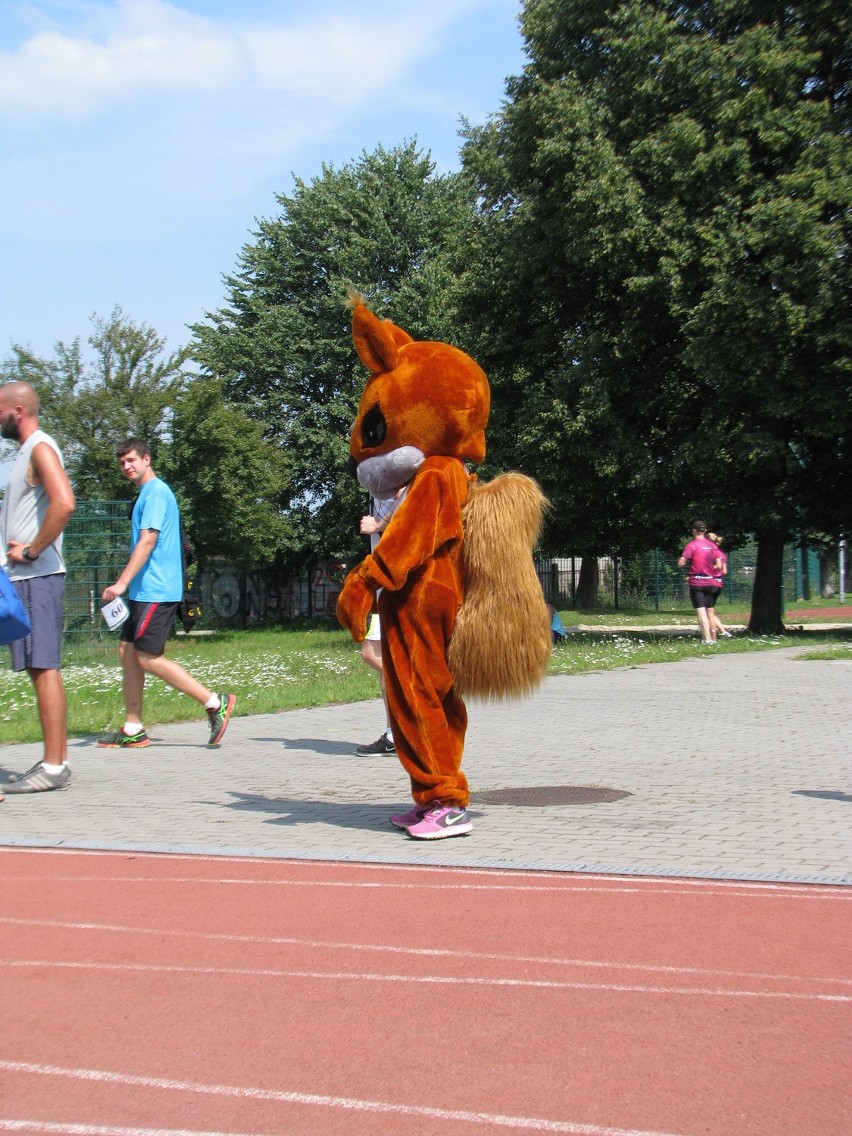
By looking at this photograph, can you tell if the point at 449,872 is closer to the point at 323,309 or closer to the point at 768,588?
the point at 768,588

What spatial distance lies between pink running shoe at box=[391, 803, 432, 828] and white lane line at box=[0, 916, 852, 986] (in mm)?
1647

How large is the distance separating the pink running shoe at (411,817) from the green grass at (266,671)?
470 centimetres

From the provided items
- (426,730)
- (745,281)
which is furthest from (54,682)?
(745,281)

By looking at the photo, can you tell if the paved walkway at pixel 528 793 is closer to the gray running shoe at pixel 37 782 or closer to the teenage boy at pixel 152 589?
the gray running shoe at pixel 37 782

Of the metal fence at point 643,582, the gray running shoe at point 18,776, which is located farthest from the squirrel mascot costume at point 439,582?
the metal fence at point 643,582

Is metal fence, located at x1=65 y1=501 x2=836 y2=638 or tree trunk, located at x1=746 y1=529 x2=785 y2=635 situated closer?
tree trunk, located at x1=746 y1=529 x2=785 y2=635

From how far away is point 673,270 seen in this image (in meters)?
21.8

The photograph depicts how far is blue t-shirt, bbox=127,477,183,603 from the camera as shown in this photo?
29.3ft

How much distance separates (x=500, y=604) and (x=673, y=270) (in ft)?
56.3

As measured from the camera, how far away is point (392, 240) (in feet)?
132

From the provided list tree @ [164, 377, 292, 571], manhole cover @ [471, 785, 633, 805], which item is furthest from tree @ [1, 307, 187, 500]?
manhole cover @ [471, 785, 633, 805]

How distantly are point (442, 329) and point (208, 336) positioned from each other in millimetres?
8309

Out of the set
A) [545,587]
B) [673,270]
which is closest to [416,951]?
[673,270]

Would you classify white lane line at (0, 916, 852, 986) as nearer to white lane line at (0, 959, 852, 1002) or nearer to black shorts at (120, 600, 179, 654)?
white lane line at (0, 959, 852, 1002)
